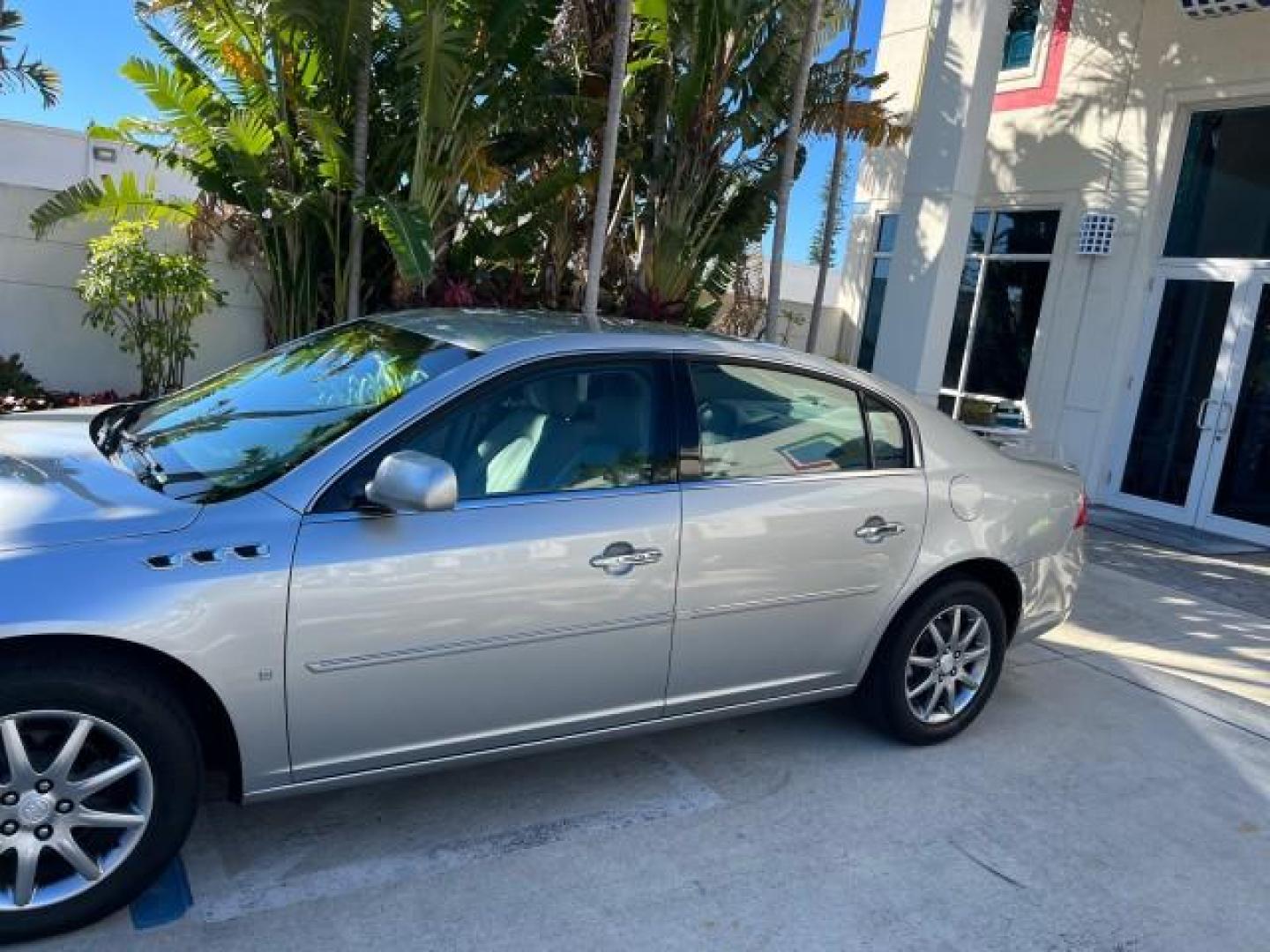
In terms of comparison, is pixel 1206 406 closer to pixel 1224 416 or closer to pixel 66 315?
pixel 1224 416

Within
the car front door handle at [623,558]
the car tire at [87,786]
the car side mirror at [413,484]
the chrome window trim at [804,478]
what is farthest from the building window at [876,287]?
the car tire at [87,786]

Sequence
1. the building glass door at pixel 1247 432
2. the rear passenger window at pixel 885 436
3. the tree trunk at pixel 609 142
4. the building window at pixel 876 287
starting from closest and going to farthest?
the rear passenger window at pixel 885 436, the tree trunk at pixel 609 142, the building glass door at pixel 1247 432, the building window at pixel 876 287

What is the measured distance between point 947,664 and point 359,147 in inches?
233

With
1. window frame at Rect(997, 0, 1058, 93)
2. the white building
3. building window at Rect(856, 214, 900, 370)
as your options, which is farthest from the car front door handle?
building window at Rect(856, 214, 900, 370)

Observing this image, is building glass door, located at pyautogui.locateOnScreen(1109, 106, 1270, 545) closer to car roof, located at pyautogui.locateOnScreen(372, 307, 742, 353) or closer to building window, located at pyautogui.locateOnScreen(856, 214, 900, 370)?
building window, located at pyautogui.locateOnScreen(856, 214, 900, 370)

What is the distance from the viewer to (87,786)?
102 inches

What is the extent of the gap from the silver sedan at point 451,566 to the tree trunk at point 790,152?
4.69 metres

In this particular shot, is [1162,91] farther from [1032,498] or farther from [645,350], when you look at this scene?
[645,350]

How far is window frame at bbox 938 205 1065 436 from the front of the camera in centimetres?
1078

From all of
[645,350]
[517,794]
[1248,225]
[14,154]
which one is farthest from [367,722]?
[14,154]

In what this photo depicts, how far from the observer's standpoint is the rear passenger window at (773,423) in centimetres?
359

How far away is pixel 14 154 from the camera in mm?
17328

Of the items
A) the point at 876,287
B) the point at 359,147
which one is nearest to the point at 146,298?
the point at 359,147

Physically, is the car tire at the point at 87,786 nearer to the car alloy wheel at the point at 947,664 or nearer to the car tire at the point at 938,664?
the car tire at the point at 938,664
